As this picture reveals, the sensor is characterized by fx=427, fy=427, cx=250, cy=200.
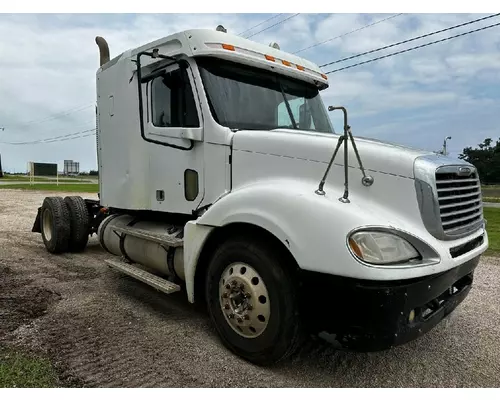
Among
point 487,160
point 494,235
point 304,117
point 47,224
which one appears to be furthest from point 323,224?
point 487,160

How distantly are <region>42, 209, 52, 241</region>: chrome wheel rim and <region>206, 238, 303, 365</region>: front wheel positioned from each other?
5020 millimetres

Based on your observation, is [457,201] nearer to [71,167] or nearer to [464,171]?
[464,171]

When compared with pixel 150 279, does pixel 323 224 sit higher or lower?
higher

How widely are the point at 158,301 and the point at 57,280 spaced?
1.76 metres

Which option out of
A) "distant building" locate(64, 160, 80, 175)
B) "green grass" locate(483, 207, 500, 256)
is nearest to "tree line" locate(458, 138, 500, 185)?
"green grass" locate(483, 207, 500, 256)

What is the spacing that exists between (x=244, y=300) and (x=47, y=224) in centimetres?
569

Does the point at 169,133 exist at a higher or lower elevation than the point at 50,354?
higher

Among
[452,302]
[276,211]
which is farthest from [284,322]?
[452,302]

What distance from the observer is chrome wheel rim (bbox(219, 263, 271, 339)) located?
10.4 feet

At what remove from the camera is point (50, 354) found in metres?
3.44

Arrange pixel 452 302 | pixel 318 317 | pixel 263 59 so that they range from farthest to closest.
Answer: pixel 263 59, pixel 452 302, pixel 318 317

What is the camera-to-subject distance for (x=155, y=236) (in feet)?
15.1

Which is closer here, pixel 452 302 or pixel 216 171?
pixel 452 302

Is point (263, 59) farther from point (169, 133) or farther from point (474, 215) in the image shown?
point (474, 215)
